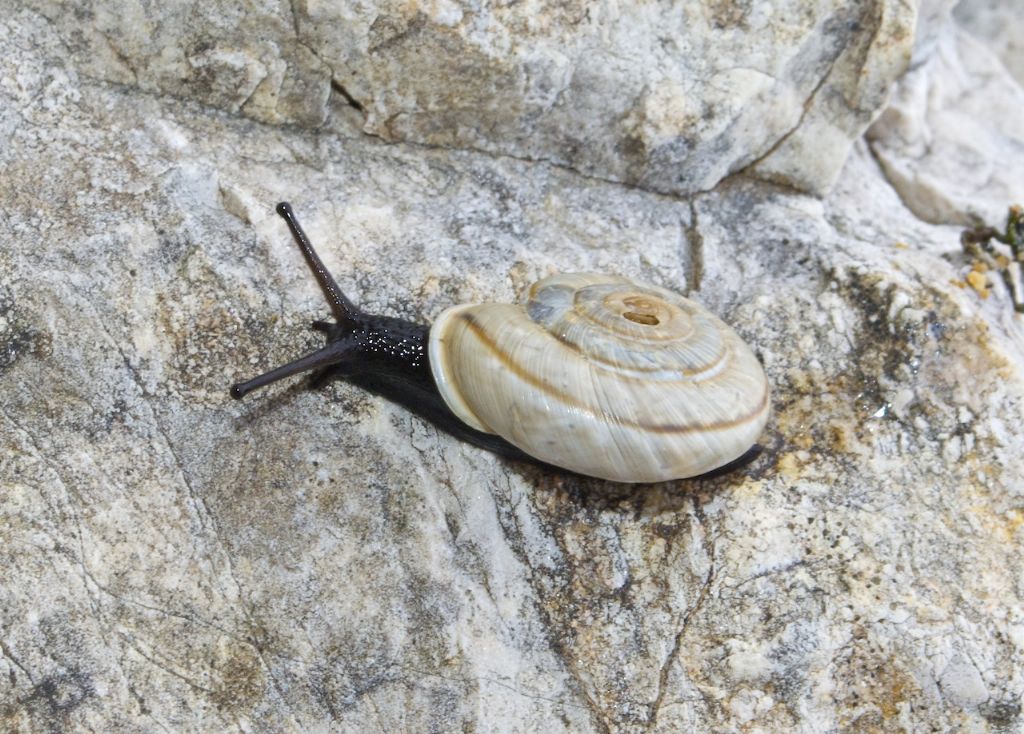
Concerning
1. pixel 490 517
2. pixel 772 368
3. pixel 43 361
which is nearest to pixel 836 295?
pixel 772 368

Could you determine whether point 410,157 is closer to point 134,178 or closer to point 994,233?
point 134,178

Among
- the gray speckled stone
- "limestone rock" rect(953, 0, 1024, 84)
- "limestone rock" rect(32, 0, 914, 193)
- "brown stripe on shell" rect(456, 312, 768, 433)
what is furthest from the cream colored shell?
"limestone rock" rect(953, 0, 1024, 84)

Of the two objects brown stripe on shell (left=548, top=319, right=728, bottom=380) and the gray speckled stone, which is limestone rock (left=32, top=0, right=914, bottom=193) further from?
brown stripe on shell (left=548, top=319, right=728, bottom=380)

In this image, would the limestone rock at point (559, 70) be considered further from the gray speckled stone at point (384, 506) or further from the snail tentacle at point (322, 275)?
the snail tentacle at point (322, 275)

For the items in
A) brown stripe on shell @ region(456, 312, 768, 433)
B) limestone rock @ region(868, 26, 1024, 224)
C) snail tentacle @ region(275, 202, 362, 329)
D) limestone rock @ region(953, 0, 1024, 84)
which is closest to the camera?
brown stripe on shell @ region(456, 312, 768, 433)

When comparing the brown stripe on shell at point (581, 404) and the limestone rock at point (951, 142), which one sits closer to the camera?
the brown stripe on shell at point (581, 404)

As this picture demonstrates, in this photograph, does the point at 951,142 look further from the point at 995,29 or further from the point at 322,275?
the point at 322,275

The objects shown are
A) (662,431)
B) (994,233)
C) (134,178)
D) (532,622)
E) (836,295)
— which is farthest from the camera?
(994,233)

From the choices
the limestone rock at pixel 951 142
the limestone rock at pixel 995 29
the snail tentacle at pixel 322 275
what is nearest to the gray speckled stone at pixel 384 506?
the snail tentacle at pixel 322 275
